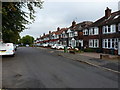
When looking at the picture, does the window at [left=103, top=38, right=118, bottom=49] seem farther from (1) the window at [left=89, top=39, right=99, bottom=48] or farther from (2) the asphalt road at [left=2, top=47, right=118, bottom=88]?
(2) the asphalt road at [left=2, top=47, right=118, bottom=88]

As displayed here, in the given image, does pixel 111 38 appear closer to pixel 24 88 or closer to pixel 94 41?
pixel 94 41

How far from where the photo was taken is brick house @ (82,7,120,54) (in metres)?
20.8

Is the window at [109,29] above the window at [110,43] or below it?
above

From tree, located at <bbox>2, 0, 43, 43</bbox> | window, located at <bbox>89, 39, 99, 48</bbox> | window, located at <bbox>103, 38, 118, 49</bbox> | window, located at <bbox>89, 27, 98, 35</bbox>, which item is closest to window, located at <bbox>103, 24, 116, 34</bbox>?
window, located at <bbox>103, 38, 118, 49</bbox>

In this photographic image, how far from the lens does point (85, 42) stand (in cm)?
2995

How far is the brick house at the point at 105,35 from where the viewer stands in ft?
68.1

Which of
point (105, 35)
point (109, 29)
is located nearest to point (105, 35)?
point (105, 35)

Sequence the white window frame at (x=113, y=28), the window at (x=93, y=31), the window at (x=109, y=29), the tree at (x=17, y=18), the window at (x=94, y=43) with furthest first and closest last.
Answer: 1. the window at (x=93, y=31)
2. the window at (x=94, y=43)
3. the window at (x=109, y=29)
4. the white window frame at (x=113, y=28)
5. the tree at (x=17, y=18)

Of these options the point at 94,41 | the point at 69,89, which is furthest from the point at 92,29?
the point at 69,89

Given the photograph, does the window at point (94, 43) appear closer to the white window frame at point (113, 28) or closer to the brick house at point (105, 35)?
the brick house at point (105, 35)

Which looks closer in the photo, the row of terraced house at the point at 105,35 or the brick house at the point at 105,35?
the row of terraced house at the point at 105,35

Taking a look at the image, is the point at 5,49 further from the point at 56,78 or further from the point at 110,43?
the point at 110,43

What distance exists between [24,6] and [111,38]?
16.0 meters

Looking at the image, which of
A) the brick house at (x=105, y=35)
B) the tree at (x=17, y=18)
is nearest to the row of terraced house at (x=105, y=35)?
the brick house at (x=105, y=35)
